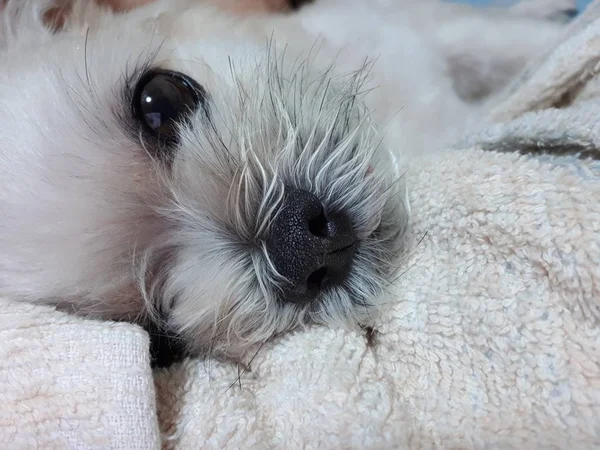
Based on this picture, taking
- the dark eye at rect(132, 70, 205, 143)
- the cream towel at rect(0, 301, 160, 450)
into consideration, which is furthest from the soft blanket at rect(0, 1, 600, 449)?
the dark eye at rect(132, 70, 205, 143)

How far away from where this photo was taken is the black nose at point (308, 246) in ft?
2.62

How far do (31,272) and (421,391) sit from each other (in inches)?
22.8

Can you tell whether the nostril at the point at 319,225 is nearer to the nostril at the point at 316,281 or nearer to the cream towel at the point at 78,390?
the nostril at the point at 316,281

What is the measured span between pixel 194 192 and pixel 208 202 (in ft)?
0.10

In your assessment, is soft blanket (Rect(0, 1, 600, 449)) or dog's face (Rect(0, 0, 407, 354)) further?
dog's face (Rect(0, 0, 407, 354))

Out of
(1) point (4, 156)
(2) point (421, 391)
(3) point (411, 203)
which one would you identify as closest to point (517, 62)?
(3) point (411, 203)

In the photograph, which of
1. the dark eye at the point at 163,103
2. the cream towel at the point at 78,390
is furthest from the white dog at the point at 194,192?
the cream towel at the point at 78,390

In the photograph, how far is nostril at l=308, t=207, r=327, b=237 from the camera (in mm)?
813

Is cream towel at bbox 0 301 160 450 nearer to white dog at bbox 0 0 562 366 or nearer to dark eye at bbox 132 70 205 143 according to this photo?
white dog at bbox 0 0 562 366

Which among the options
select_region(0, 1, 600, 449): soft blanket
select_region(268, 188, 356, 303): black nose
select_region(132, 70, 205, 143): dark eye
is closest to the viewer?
select_region(0, 1, 600, 449): soft blanket

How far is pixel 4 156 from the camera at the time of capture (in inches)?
34.4

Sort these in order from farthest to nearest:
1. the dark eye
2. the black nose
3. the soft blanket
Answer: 1. the dark eye
2. the black nose
3. the soft blanket

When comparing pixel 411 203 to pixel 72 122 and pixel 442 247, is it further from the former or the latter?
pixel 72 122

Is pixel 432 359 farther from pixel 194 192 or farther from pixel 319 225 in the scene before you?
pixel 194 192
